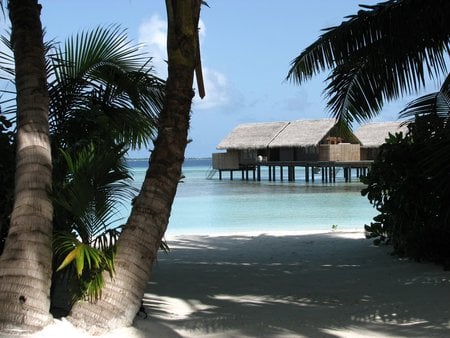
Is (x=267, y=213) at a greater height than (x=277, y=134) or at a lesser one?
lesser

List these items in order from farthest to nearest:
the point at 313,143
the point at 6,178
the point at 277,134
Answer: the point at 277,134, the point at 313,143, the point at 6,178

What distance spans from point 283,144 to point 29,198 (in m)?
33.6

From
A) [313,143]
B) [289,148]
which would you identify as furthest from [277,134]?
[313,143]

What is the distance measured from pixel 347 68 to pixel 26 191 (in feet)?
15.4

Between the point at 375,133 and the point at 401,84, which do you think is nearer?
the point at 401,84

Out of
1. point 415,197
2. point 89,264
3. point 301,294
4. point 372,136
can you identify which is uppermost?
point 372,136

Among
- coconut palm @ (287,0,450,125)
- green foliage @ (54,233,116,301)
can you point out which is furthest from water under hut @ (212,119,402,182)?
green foliage @ (54,233,116,301)

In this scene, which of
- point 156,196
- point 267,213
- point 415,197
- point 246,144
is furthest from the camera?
point 246,144

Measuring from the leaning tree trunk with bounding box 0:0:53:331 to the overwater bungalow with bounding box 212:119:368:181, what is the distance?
29.9 m

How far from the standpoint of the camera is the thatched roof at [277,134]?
116 ft

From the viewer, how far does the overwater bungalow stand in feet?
116

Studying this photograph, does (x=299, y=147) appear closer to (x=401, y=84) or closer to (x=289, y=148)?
(x=289, y=148)

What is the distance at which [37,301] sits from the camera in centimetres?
319

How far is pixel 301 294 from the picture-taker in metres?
4.83
